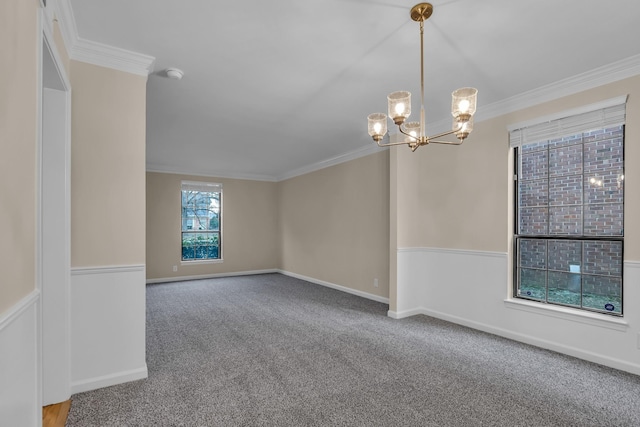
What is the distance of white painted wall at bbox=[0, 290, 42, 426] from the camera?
3.57 ft

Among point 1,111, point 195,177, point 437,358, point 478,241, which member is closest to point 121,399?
point 1,111

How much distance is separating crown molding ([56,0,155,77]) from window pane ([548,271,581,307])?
13.3ft

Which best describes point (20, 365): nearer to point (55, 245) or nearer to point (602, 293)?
point (55, 245)

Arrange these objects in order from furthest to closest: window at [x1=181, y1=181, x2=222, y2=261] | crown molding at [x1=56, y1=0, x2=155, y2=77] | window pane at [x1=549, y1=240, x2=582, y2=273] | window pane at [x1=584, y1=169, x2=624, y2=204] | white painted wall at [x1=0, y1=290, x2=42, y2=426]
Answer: window at [x1=181, y1=181, x2=222, y2=261], window pane at [x1=549, y1=240, x2=582, y2=273], window pane at [x1=584, y1=169, x2=624, y2=204], crown molding at [x1=56, y1=0, x2=155, y2=77], white painted wall at [x1=0, y1=290, x2=42, y2=426]

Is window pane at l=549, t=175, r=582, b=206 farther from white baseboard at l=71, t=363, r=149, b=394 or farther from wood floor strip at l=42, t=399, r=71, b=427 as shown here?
wood floor strip at l=42, t=399, r=71, b=427

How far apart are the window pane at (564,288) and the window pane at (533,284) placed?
0.21 feet

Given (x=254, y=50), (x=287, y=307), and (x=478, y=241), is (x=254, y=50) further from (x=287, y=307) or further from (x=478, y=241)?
(x=287, y=307)

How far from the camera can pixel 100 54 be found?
7.87ft

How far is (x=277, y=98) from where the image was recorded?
132 inches

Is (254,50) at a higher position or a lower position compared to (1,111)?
higher

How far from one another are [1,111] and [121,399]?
6.65 feet

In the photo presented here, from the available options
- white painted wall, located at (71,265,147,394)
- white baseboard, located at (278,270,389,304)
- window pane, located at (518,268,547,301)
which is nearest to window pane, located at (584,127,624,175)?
window pane, located at (518,268,547,301)

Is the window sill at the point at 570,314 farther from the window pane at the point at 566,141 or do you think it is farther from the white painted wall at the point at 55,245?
the white painted wall at the point at 55,245

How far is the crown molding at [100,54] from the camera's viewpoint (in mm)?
2092
